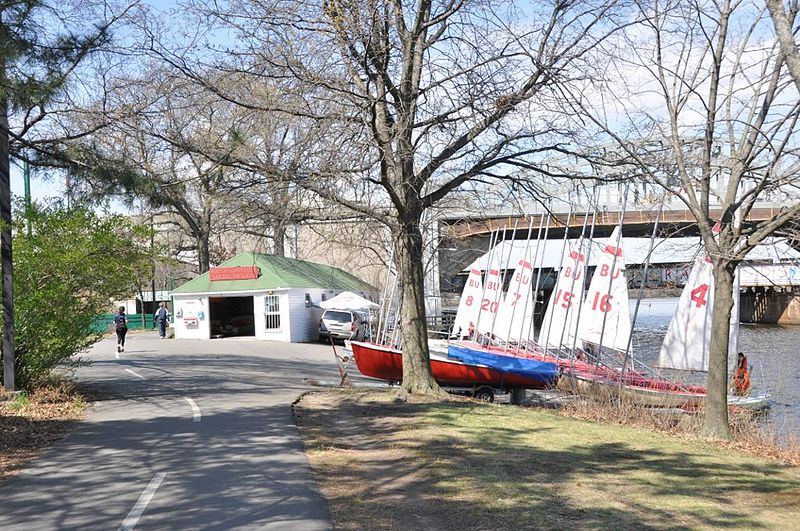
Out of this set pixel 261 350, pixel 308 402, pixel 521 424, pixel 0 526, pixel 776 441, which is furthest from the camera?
pixel 261 350

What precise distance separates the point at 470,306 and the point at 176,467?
25290 mm

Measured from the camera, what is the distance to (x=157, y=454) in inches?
417

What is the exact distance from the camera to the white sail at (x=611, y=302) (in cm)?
2461

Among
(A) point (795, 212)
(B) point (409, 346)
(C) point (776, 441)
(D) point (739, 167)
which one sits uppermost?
(D) point (739, 167)

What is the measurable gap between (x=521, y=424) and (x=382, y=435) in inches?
115

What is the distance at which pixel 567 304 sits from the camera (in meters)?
27.3

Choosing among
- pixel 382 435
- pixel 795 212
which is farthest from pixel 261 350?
pixel 795 212

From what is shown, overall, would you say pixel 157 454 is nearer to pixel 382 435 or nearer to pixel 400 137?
pixel 382 435

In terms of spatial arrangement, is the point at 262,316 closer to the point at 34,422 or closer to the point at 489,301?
the point at 489,301

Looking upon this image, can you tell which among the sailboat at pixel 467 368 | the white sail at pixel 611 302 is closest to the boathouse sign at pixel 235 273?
the sailboat at pixel 467 368

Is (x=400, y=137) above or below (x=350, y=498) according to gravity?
above

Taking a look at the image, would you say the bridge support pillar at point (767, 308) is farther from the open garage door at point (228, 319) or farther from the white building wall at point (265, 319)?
the white building wall at point (265, 319)

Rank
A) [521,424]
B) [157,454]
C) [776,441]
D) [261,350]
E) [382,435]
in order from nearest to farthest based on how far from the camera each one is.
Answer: [157,454], [382,435], [521,424], [776,441], [261,350]

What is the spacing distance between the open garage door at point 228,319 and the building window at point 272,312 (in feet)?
10.3
